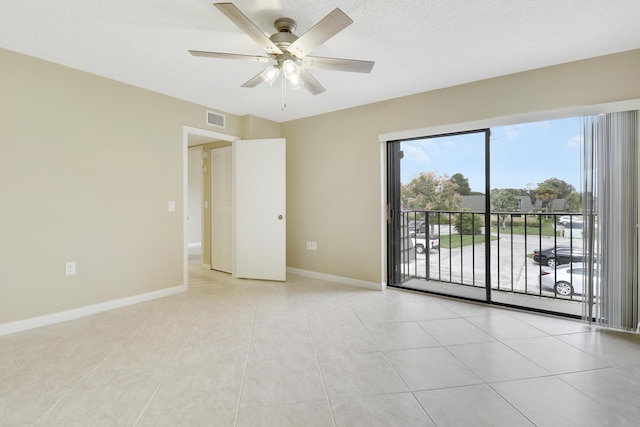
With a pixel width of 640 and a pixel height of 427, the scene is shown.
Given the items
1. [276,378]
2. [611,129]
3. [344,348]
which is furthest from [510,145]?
[276,378]

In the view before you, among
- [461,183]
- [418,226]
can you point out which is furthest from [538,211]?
[418,226]

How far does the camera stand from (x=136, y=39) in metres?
2.32

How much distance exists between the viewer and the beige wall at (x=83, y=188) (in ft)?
8.20

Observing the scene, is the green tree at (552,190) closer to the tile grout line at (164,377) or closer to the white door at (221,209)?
the tile grout line at (164,377)

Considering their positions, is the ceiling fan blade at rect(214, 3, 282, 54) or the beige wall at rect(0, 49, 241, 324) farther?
the beige wall at rect(0, 49, 241, 324)

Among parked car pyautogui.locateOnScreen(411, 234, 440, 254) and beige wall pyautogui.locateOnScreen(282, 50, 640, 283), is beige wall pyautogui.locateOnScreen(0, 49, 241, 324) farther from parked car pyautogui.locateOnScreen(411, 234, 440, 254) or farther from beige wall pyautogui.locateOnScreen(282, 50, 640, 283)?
parked car pyautogui.locateOnScreen(411, 234, 440, 254)

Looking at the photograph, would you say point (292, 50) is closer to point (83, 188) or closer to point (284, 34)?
point (284, 34)

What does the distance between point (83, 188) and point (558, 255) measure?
5402mm

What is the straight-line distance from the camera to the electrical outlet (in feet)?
9.14

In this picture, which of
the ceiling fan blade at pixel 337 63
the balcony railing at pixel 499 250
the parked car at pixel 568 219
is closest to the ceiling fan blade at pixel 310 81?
the ceiling fan blade at pixel 337 63

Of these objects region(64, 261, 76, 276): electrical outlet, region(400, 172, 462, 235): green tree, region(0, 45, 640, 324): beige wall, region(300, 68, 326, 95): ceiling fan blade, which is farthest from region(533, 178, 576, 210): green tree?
region(64, 261, 76, 276): electrical outlet

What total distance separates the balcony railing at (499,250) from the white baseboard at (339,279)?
1.53ft

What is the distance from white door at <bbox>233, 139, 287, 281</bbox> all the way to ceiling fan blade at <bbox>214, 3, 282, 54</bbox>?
2.14 metres

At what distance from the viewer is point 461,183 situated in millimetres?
3676
